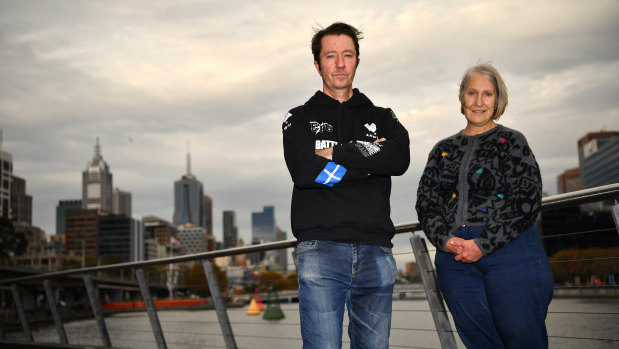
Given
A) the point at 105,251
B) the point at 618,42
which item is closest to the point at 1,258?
the point at 105,251

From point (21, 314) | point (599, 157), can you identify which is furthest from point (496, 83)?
point (599, 157)

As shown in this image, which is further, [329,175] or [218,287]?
[218,287]

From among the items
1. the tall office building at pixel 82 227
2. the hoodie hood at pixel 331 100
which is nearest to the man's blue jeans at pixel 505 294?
the hoodie hood at pixel 331 100

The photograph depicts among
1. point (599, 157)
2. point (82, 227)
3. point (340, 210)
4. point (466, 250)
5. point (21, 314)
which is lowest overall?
point (21, 314)

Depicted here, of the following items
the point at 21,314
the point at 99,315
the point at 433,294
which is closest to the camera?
the point at 433,294

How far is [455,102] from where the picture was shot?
2363mm

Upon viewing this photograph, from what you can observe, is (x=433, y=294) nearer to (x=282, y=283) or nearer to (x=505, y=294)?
(x=505, y=294)

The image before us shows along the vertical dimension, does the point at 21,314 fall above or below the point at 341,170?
below

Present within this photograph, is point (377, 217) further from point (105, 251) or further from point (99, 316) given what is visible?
point (105, 251)

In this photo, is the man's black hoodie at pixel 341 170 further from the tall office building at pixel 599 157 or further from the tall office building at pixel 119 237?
the tall office building at pixel 599 157

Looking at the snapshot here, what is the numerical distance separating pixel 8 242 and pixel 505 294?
57.5m

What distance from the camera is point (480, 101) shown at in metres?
2.23

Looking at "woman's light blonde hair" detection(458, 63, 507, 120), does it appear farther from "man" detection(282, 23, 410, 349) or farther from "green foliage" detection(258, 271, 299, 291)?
"green foliage" detection(258, 271, 299, 291)

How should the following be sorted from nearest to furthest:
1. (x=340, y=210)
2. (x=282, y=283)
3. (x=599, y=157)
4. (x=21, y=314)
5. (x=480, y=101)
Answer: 1. (x=340, y=210)
2. (x=480, y=101)
3. (x=282, y=283)
4. (x=21, y=314)
5. (x=599, y=157)
